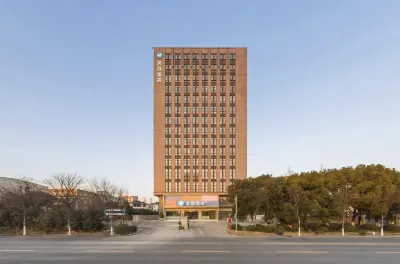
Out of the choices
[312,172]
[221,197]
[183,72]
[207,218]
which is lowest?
[207,218]

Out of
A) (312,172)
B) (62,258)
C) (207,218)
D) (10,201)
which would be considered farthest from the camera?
(207,218)

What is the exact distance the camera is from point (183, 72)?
90125 mm

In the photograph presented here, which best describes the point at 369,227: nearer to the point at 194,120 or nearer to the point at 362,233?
the point at 362,233

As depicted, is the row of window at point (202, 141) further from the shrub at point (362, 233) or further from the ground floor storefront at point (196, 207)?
the shrub at point (362, 233)

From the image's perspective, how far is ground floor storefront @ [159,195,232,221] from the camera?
→ 282 feet

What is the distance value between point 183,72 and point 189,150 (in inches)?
896

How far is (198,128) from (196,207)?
22.3 metres

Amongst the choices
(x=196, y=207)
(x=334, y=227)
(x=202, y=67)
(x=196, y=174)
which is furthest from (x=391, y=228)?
(x=202, y=67)

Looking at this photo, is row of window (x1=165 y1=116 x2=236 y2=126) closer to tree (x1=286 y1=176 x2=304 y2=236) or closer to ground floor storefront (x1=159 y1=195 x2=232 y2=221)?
ground floor storefront (x1=159 y1=195 x2=232 y2=221)

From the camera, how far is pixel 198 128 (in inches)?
3504

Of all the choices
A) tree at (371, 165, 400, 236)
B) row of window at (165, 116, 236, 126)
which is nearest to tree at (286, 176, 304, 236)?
tree at (371, 165, 400, 236)

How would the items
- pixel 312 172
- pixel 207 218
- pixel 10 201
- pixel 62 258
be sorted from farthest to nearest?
pixel 207 218, pixel 312 172, pixel 10 201, pixel 62 258

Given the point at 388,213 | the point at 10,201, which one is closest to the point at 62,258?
the point at 10,201

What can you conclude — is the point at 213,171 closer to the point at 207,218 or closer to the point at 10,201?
the point at 207,218
